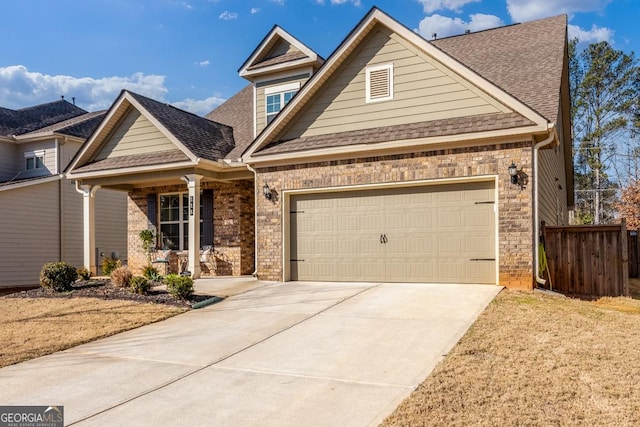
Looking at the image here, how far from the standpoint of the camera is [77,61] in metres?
20.5

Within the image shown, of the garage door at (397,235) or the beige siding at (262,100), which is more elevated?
the beige siding at (262,100)

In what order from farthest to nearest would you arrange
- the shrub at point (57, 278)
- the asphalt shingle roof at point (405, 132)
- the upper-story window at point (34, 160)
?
the upper-story window at point (34, 160) → the shrub at point (57, 278) → the asphalt shingle roof at point (405, 132)

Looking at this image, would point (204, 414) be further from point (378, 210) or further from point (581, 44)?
point (581, 44)

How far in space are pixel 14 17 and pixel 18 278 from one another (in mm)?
9145

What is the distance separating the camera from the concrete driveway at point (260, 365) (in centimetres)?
427

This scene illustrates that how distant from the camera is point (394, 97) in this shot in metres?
10.6

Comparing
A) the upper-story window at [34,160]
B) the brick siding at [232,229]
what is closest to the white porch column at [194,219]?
the brick siding at [232,229]

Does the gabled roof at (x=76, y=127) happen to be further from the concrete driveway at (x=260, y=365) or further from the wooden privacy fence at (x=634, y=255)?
the wooden privacy fence at (x=634, y=255)

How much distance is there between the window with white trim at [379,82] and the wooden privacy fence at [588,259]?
4636 millimetres

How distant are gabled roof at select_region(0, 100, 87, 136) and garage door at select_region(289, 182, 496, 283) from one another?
15880mm

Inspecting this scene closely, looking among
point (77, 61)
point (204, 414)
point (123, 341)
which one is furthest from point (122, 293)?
point (77, 61)

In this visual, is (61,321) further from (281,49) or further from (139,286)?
(281,49)

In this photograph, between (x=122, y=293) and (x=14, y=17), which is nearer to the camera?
(x=122, y=293)

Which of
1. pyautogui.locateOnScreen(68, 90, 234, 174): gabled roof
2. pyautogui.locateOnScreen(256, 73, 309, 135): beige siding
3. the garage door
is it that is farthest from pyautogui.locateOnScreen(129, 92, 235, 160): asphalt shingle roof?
the garage door
